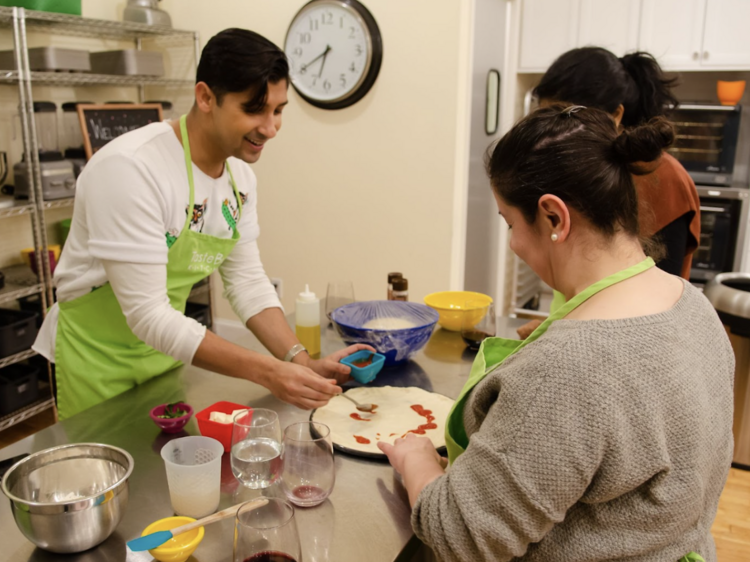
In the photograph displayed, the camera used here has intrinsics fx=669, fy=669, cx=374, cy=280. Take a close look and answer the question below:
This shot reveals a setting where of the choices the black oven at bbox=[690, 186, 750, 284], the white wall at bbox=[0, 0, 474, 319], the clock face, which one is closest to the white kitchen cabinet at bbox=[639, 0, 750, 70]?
the black oven at bbox=[690, 186, 750, 284]

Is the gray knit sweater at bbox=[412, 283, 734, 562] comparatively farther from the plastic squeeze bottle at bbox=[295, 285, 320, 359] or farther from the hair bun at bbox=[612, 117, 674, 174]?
the plastic squeeze bottle at bbox=[295, 285, 320, 359]

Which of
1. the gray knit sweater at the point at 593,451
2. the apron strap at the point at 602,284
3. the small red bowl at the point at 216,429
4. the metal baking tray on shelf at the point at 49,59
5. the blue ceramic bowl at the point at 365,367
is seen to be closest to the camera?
the gray knit sweater at the point at 593,451

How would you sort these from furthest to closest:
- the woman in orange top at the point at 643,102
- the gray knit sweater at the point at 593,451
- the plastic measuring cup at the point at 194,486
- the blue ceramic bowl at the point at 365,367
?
the woman in orange top at the point at 643,102 < the blue ceramic bowl at the point at 365,367 < the plastic measuring cup at the point at 194,486 < the gray knit sweater at the point at 593,451

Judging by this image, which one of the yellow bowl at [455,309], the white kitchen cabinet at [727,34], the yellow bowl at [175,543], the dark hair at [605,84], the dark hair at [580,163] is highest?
the white kitchen cabinet at [727,34]

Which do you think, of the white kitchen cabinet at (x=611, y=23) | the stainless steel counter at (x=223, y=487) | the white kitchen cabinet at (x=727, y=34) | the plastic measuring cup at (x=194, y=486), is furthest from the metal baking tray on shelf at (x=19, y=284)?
the white kitchen cabinet at (x=727, y=34)

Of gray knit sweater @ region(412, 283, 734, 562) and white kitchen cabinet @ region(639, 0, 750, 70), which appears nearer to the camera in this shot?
gray knit sweater @ region(412, 283, 734, 562)

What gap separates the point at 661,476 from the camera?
88 cm

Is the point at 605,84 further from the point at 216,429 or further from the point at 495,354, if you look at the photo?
the point at 216,429

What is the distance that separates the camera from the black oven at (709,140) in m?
3.52

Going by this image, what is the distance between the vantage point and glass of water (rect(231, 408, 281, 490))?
1163 millimetres

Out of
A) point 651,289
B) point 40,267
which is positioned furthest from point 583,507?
point 40,267

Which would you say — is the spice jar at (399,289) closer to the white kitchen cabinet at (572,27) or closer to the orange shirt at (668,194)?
the orange shirt at (668,194)

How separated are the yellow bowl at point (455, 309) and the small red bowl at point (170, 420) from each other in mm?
852

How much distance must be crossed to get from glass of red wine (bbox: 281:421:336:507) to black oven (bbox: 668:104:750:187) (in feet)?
10.1
